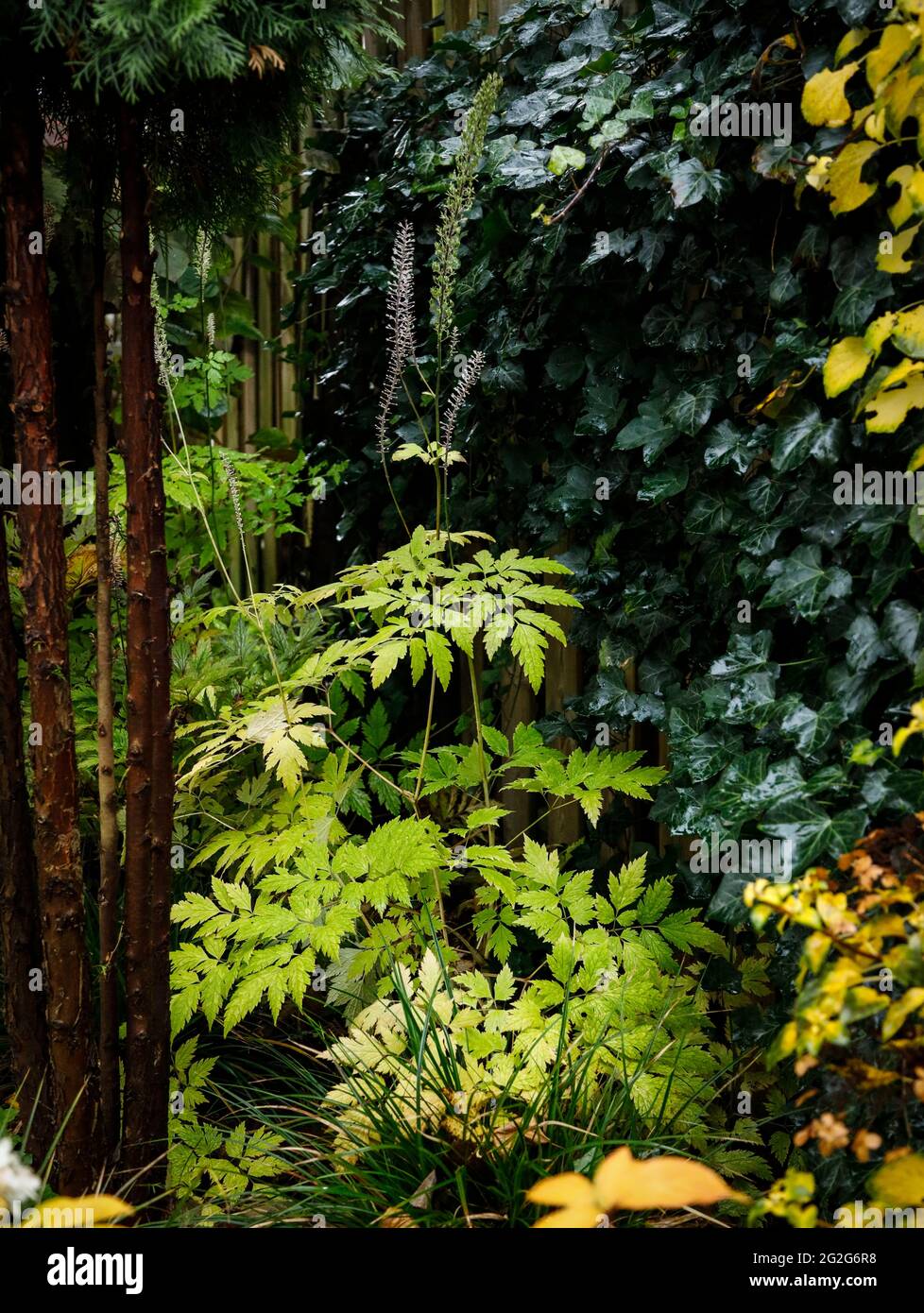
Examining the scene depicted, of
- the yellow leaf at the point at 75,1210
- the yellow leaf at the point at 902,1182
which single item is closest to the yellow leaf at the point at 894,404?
the yellow leaf at the point at 902,1182

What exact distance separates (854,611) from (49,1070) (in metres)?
1.68

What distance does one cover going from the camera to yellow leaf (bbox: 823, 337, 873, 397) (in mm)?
1675

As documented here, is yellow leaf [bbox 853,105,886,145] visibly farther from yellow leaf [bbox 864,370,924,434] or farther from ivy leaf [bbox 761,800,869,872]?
ivy leaf [bbox 761,800,869,872]

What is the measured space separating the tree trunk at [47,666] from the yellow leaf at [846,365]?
129 cm

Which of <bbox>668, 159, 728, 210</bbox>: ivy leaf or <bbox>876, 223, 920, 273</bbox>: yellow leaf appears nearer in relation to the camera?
<bbox>876, 223, 920, 273</bbox>: yellow leaf

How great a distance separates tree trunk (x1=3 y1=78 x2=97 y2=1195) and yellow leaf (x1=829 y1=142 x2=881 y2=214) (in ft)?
4.22

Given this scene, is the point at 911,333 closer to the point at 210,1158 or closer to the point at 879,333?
the point at 879,333

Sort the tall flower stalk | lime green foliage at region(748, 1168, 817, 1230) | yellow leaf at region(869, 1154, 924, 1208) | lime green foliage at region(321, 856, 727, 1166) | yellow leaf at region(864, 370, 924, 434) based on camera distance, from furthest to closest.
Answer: the tall flower stalk < lime green foliage at region(321, 856, 727, 1166) < yellow leaf at region(864, 370, 924, 434) < yellow leaf at region(869, 1154, 924, 1208) < lime green foliage at region(748, 1168, 817, 1230)

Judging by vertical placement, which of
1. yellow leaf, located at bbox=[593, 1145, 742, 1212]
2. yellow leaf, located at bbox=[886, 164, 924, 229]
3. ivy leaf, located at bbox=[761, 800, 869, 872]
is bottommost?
yellow leaf, located at bbox=[593, 1145, 742, 1212]

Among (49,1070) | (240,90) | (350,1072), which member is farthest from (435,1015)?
(240,90)

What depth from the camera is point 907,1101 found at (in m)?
1.60

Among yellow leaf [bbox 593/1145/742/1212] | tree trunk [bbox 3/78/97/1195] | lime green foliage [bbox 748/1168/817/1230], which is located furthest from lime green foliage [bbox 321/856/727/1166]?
yellow leaf [bbox 593/1145/742/1212]

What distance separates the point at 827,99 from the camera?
164 centimetres
